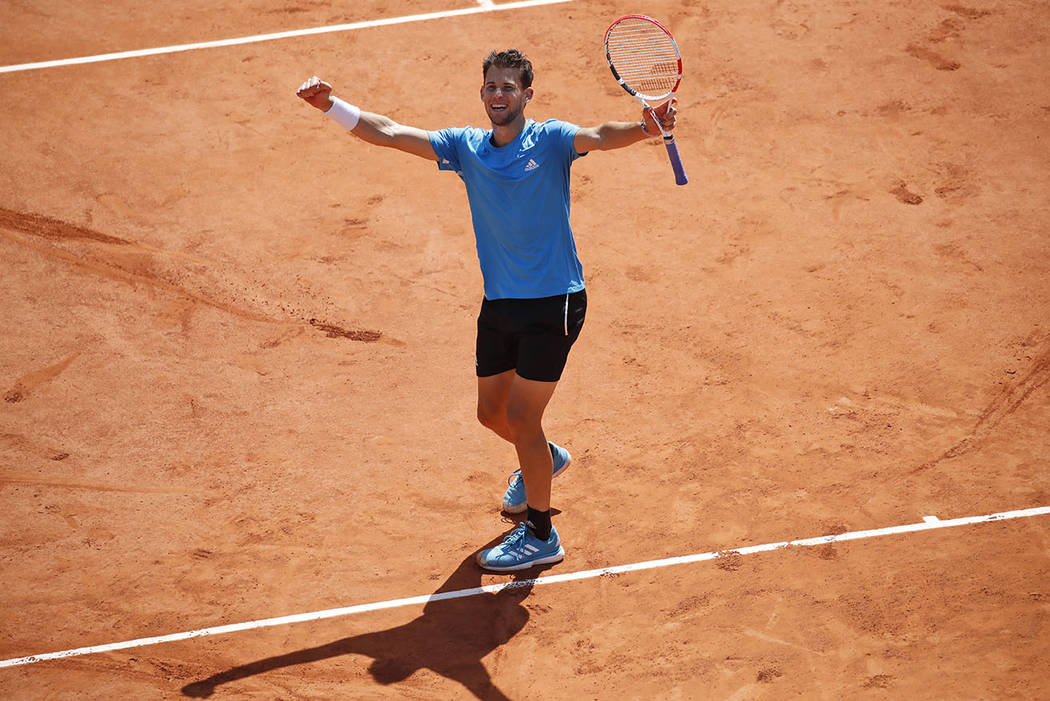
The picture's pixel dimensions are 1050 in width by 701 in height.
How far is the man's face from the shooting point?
5898 mm

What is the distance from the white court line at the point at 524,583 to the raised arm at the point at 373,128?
2440 millimetres

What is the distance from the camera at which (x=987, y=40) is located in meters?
11.6

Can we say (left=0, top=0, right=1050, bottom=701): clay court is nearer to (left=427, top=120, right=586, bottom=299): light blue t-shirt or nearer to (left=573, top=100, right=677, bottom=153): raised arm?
(left=427, top=120, right=586, bottom=299): light blue t-shirt

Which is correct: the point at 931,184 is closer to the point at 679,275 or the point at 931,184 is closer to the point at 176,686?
the point at 679,275

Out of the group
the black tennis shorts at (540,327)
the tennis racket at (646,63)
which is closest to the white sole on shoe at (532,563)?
the black tennis shorts at (540,327)

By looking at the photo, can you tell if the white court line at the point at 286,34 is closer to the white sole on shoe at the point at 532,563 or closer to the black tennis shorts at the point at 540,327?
the black tennis shorts at the point at 540,327

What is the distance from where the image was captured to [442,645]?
6172mm

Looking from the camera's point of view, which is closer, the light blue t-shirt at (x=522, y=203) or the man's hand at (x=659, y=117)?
the man's hand at (x=659, y=117)

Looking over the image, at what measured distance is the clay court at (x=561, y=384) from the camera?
6.18m

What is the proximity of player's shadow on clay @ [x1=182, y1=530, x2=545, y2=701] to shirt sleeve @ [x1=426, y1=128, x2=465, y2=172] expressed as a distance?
2.37m

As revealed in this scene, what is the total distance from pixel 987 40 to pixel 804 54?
1.91 m

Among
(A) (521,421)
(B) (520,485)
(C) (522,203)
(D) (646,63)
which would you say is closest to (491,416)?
(A) (521,421)

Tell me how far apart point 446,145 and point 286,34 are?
6353 millimetres

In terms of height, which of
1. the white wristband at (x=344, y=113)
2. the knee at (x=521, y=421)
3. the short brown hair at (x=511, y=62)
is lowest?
the knee at (x=521, y=421)
